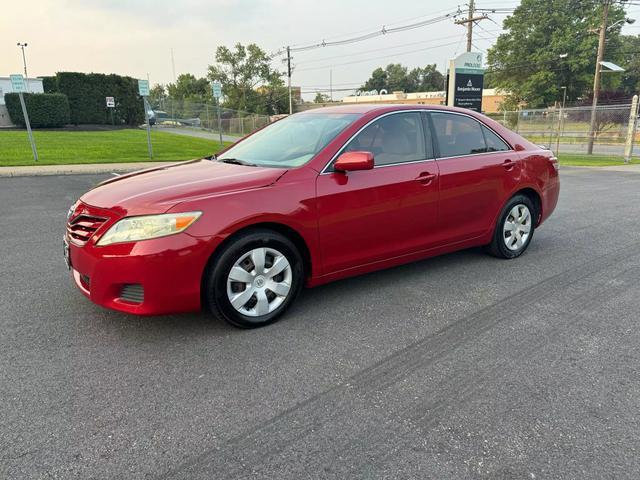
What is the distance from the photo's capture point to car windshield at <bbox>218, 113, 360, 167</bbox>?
396cm

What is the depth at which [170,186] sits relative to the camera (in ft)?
11.4

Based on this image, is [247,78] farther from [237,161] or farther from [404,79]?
[404,79]

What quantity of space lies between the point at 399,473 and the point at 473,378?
3.18ft

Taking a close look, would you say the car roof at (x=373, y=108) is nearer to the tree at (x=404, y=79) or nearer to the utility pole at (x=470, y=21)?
the utility pole at (x=470, y=21)

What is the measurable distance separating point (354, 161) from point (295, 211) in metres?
0.59

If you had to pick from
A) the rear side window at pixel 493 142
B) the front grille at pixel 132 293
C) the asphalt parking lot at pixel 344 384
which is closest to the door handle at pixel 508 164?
the rear side window at pixel 493 142

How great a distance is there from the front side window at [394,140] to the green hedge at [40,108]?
28.0m

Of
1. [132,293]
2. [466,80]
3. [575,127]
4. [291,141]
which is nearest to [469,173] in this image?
[291,141]

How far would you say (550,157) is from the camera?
217 inches

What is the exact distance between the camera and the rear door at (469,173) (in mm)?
4512

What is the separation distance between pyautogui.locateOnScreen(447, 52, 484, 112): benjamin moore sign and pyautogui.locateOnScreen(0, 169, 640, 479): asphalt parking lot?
11.8 m

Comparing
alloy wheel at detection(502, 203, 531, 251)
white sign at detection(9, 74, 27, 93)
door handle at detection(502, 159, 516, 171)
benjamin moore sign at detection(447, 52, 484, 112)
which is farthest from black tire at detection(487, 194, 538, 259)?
white sign at detection(9, 74, 27, 93)

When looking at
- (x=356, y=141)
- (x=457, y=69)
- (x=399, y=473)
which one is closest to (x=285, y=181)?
(x=356, y=141)

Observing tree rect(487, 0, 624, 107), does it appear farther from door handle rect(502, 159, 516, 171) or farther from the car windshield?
the car windshield
